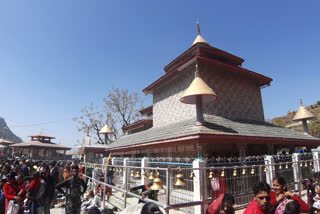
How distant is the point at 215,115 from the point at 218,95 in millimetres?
1386

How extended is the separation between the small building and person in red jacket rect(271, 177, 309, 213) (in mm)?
4237

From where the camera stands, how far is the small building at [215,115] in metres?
9.20

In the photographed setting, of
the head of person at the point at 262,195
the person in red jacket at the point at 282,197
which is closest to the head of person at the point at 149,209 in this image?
the head of person at the point at 262,195

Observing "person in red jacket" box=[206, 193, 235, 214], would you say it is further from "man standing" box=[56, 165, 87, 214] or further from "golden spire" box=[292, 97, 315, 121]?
"golden spire" box=[292, 97, 315, 121]

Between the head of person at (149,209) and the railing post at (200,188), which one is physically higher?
the head of person at (149,209)

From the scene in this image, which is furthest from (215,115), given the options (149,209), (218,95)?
(149,209)

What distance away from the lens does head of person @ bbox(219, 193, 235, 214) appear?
9.35 feet

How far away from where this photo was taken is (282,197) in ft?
11.2

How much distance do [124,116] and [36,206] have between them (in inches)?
1171

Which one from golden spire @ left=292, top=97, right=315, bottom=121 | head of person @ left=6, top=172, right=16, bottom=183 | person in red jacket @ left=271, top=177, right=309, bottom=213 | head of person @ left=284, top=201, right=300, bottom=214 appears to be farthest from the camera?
golden spire @ left=292, top=97, right=315, bottom=121

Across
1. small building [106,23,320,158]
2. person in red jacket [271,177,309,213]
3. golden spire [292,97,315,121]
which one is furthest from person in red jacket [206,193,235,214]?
golden spire [292,97,315,121]

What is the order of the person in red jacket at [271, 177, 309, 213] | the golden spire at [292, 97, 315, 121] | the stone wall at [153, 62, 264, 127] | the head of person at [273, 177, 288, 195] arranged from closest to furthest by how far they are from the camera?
1. the person in red jacket at [271, 177, 309, 213]
2. the head of person at [273, 177, 288, 195]
3. the stone wall at [153, 62, 264, 127]
4. the golden spire at [292, 97, 315, 121]

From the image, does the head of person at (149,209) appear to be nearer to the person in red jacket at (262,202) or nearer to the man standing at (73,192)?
the person in red jacket at (262,202)

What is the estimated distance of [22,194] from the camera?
5.19m
